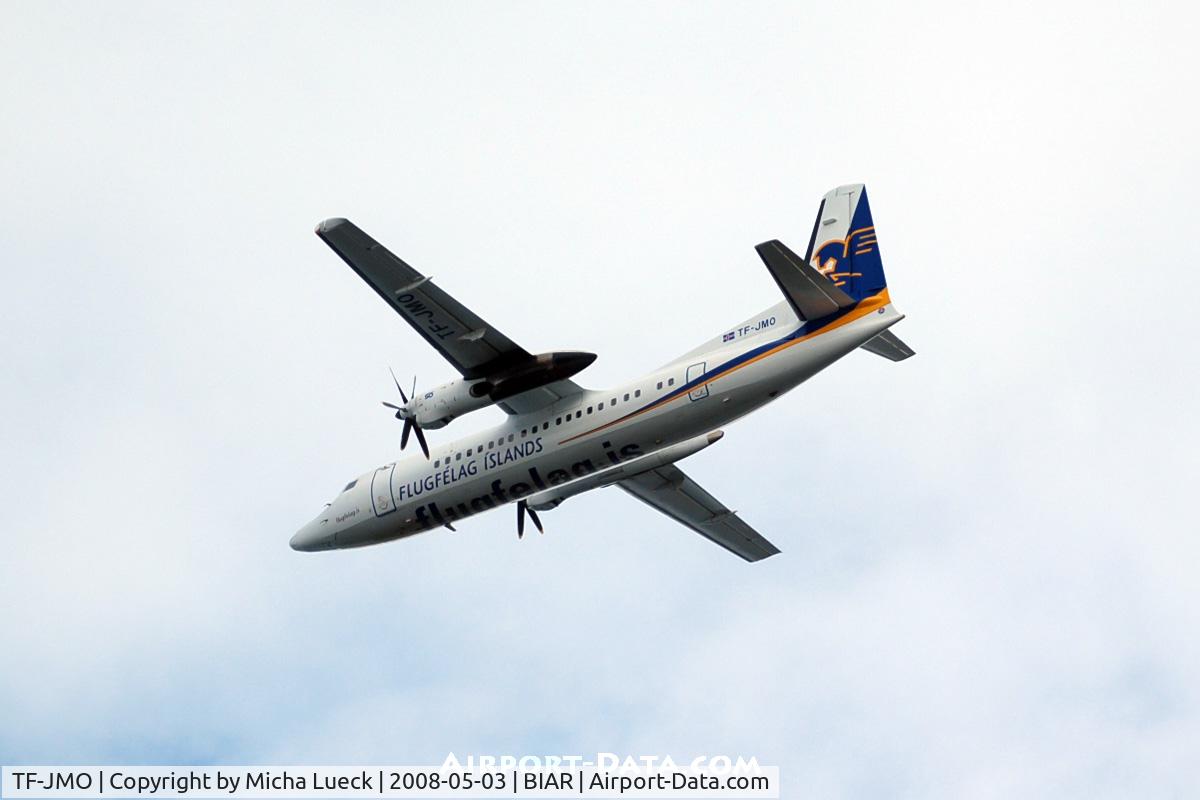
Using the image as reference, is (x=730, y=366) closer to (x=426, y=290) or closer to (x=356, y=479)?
(x=426, y=290)

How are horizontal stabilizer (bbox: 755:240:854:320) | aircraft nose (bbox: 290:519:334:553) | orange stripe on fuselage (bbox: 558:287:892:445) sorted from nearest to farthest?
1. horizontal stabilizer (bbox: 755:240:854:320)
2. orange stripe on fuselage (bbox: 558:287:892:445)
3. aircraft nose (bbox: 290:519:334:553)

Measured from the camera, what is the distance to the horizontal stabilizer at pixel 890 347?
34625 millimetres

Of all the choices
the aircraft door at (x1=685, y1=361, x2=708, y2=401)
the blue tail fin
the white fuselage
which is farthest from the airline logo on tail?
the aircraft door at (x1=685, y1=361, x2=708, y2=401)

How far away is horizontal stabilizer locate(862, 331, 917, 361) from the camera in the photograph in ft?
114

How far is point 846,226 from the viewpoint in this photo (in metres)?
34.2

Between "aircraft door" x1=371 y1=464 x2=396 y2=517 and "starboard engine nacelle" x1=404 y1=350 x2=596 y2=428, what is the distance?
150 inches

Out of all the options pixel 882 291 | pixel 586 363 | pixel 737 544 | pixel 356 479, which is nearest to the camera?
pixel 882 291

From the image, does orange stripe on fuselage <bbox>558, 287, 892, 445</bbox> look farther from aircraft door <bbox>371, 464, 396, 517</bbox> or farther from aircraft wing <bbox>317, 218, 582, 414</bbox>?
aircraft door <bbox>371, 464, 396, 517</bbox>

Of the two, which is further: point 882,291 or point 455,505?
point 455,505

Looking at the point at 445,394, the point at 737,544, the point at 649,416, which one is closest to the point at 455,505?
the point at 445,394

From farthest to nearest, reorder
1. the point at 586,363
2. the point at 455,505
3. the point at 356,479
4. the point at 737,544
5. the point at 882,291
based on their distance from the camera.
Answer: the point at 737,544 < the point at 356,479 < the point at 455,505 < the point at 586,363 < the point at 882,291

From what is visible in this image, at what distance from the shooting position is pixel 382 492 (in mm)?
39125

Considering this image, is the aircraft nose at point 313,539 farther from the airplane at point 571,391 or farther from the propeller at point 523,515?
the propeller at point 523,515

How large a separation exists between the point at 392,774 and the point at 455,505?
763 centimetres
